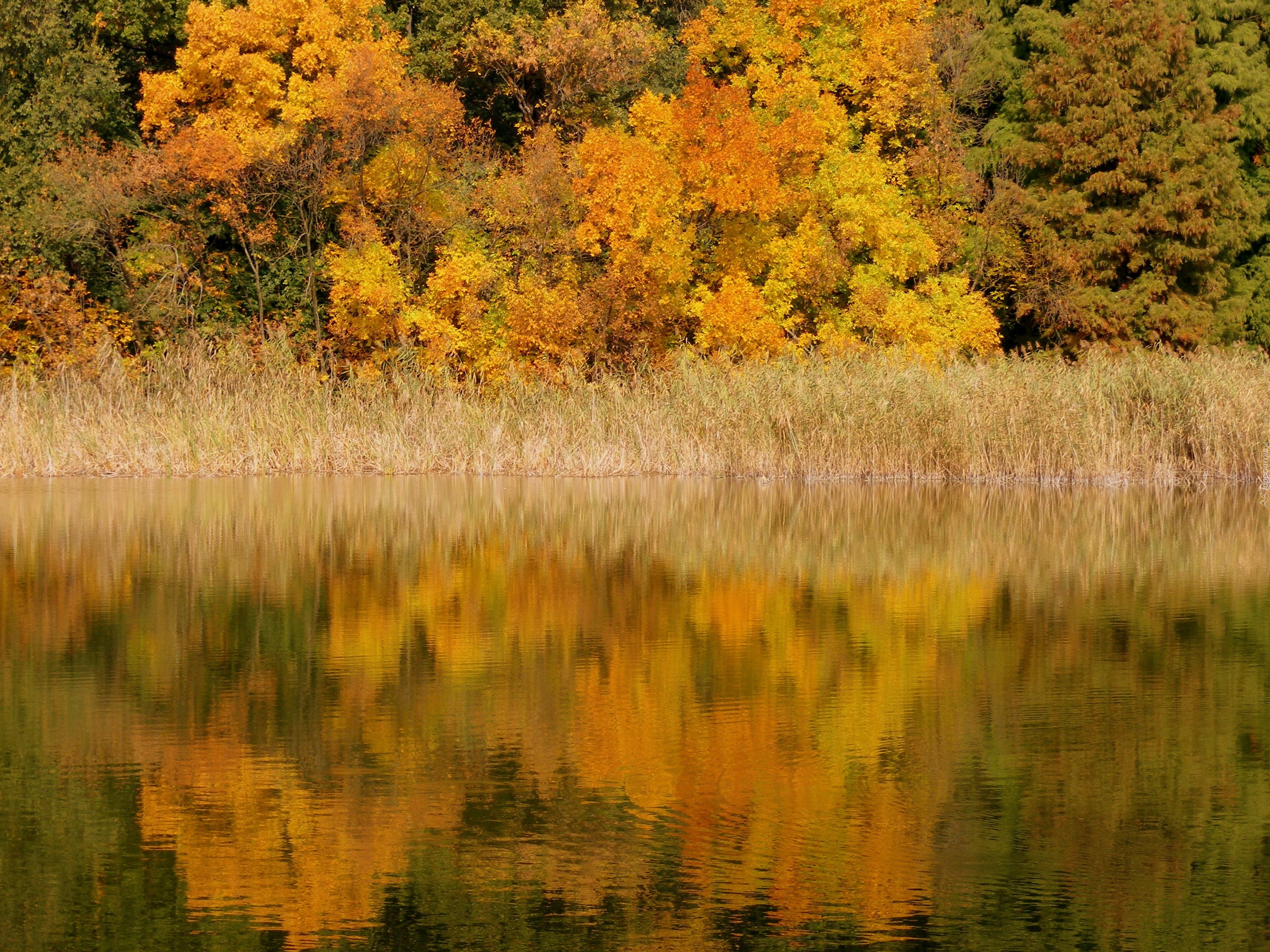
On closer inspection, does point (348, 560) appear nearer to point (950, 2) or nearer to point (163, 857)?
point (163, 857)

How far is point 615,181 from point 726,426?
893 cm

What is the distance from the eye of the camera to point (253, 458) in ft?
85.3

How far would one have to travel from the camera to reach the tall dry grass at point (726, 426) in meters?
23.8

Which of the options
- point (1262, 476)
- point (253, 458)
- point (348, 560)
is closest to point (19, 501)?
point (253, 458)

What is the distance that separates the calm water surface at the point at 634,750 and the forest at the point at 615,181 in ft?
60.5

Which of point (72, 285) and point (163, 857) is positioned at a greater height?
point (72, 285)

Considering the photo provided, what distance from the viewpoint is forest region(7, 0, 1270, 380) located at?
3331 centimetres

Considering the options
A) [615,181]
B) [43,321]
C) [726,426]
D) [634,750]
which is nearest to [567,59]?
[615,181]

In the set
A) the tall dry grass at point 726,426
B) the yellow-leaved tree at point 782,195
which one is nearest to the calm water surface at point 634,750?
the tall dry grass at point 726,426

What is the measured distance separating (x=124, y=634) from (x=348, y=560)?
13.8ft

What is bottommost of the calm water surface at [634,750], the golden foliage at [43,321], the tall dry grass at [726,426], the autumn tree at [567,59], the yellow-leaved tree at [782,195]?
the calm water surface at [634,750]

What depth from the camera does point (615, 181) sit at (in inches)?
1292

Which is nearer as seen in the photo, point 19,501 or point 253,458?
point 19,501

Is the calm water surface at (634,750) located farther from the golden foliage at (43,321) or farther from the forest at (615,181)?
the golden foliage at (43,321)
